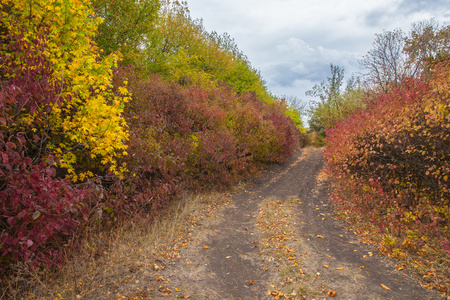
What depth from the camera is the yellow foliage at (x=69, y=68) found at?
14.6 ft

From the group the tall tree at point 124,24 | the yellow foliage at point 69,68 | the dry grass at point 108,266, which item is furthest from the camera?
the tall tree at point 124,24

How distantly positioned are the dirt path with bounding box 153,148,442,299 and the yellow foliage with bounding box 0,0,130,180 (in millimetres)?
2975

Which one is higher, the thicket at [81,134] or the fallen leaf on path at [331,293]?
the thicket at [81,134]

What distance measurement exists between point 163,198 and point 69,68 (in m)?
3.84

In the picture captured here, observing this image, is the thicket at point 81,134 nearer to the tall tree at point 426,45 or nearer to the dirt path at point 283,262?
the dirt path at point 283,262

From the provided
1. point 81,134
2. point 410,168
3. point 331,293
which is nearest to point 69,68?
point 81,134

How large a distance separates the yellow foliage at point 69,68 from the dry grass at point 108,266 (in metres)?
1.56

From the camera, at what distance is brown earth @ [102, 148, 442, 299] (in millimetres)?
4301

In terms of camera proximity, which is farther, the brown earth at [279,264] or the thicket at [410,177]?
the thicket at [410,177]

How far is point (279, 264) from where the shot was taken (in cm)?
529

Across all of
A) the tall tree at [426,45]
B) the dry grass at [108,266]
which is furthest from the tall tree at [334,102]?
the dry grass at [108,266]

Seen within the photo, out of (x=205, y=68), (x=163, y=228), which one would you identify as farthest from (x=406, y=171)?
(x=205, y=68)

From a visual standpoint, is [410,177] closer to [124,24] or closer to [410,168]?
[410,168]

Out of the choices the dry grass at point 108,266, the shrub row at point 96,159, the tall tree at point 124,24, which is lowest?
the dry grass at point 108,266
